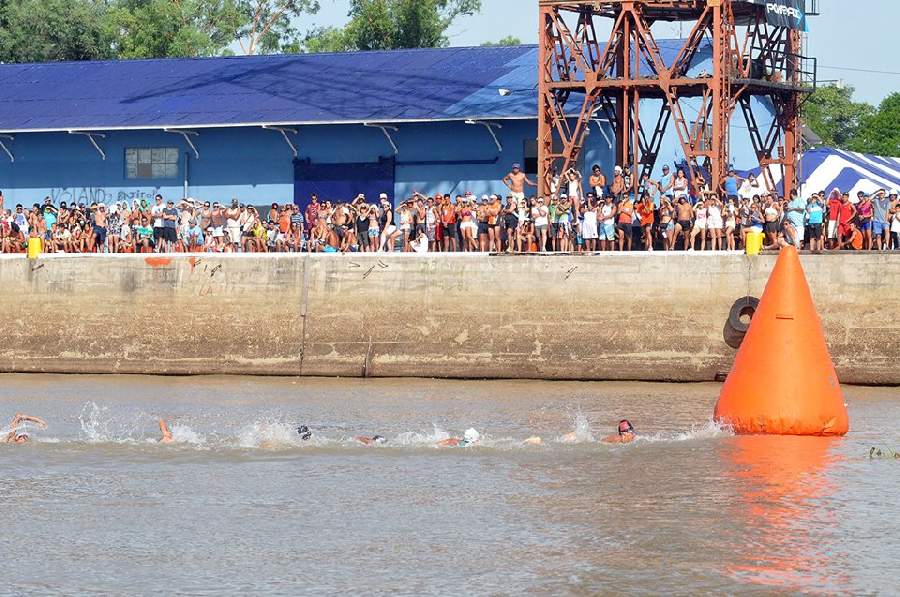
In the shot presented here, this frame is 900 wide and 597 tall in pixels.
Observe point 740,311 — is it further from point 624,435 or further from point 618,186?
point 624,435

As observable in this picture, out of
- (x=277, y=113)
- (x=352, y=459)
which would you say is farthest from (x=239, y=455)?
(x=277, y=113)

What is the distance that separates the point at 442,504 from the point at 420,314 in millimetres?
13771

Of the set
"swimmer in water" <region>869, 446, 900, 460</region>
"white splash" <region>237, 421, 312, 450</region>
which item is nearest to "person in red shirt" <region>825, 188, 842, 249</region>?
"swimmer in water" <region>869, 446, 900, 460</region>

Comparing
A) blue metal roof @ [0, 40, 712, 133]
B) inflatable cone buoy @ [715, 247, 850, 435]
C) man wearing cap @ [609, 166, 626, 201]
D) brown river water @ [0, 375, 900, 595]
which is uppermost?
blue metal roof @ [0, 40, 712, 133]

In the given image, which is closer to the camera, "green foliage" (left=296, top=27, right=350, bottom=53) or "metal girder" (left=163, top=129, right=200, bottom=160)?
"metal girder" (left=163, top=129, right=200, bottom=160)

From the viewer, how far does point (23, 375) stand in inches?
1256

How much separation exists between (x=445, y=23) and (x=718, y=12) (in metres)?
33.0

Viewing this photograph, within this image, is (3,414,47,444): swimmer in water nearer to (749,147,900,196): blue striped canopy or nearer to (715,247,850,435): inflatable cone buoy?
(715,247,850,435): inflatable cone buoy

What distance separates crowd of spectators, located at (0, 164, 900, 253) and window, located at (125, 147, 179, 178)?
6.48 m

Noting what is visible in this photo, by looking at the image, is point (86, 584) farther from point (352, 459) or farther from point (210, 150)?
point (210, 150)

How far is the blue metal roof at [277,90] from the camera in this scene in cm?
4084

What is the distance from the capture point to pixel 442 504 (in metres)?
17.0

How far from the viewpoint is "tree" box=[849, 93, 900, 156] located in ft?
248

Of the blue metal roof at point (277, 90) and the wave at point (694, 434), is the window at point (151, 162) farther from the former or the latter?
the wave at point (694, 434)
